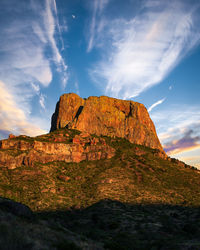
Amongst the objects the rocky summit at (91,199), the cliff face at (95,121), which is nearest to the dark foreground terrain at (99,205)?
the rocky summit at (91,199)

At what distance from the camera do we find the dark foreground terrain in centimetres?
2002

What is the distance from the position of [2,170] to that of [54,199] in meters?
32.7

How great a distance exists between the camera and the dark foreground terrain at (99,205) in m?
20.0

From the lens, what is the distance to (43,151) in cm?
10088

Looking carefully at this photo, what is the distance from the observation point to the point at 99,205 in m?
59.5

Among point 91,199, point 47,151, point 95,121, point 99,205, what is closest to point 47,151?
point 47,151

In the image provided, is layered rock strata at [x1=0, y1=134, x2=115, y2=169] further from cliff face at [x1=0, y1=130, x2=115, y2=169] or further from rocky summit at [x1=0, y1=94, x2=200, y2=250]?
rocky summit at [x1=0, y1=94, x2=200, y2=250]

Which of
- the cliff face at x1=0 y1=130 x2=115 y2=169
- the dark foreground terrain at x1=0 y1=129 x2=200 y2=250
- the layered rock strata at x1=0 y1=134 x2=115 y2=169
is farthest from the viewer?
the cliff face at x1=0 y1=130 x2=115 y2=169

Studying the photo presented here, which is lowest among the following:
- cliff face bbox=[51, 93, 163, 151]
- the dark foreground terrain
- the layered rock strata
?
the dark foreground terrain

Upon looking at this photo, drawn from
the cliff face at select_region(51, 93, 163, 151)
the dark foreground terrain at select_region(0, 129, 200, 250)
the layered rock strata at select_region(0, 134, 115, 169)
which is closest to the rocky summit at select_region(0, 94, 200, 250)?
the dark foreground terrain at select_region(0, 129, 200, 250)

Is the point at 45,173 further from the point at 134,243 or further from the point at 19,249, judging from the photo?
the point at 19,249

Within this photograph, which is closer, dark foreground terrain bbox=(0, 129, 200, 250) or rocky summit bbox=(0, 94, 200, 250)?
dark foreground terrain bbox=(0, 129, 200, 250)

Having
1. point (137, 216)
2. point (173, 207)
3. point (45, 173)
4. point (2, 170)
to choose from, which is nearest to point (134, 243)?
point (137, 216)

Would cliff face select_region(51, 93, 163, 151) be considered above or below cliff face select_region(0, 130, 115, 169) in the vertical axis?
above
